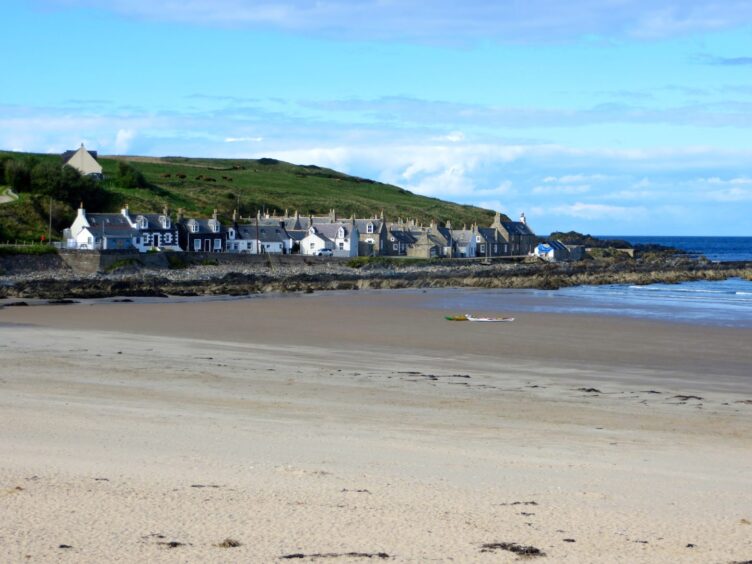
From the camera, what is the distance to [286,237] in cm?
8925

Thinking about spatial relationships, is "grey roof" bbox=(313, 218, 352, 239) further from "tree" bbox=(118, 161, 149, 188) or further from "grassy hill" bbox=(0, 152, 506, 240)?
"tree" bbox=(118, 161, 149, 188)

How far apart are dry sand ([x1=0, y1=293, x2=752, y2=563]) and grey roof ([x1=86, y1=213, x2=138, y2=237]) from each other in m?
54.2

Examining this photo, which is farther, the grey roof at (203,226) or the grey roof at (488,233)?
the grey roof at (488,233)

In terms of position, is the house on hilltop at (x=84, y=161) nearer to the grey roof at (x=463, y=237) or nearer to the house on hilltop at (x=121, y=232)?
the house on hilltop at (x=121, y=232)

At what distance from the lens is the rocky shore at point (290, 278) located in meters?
46.4

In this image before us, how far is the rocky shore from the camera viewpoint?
46.4 meters

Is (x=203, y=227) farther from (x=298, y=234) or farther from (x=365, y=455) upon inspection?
(x=365, y=455)

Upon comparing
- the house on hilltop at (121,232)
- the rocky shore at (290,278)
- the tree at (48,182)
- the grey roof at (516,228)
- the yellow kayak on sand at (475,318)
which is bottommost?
the yellow kayak on sand at (475,318)

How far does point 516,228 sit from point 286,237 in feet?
135

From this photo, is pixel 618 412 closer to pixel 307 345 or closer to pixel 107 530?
pixel 107 530

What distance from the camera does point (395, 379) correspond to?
17.8 m

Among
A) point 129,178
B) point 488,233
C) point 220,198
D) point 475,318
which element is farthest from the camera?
point 220,198

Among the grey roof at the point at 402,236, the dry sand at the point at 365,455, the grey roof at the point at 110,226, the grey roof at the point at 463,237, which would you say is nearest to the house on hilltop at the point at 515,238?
the grey roof at the point at 463,237

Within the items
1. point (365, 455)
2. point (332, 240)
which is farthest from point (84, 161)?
point (365, 455)
